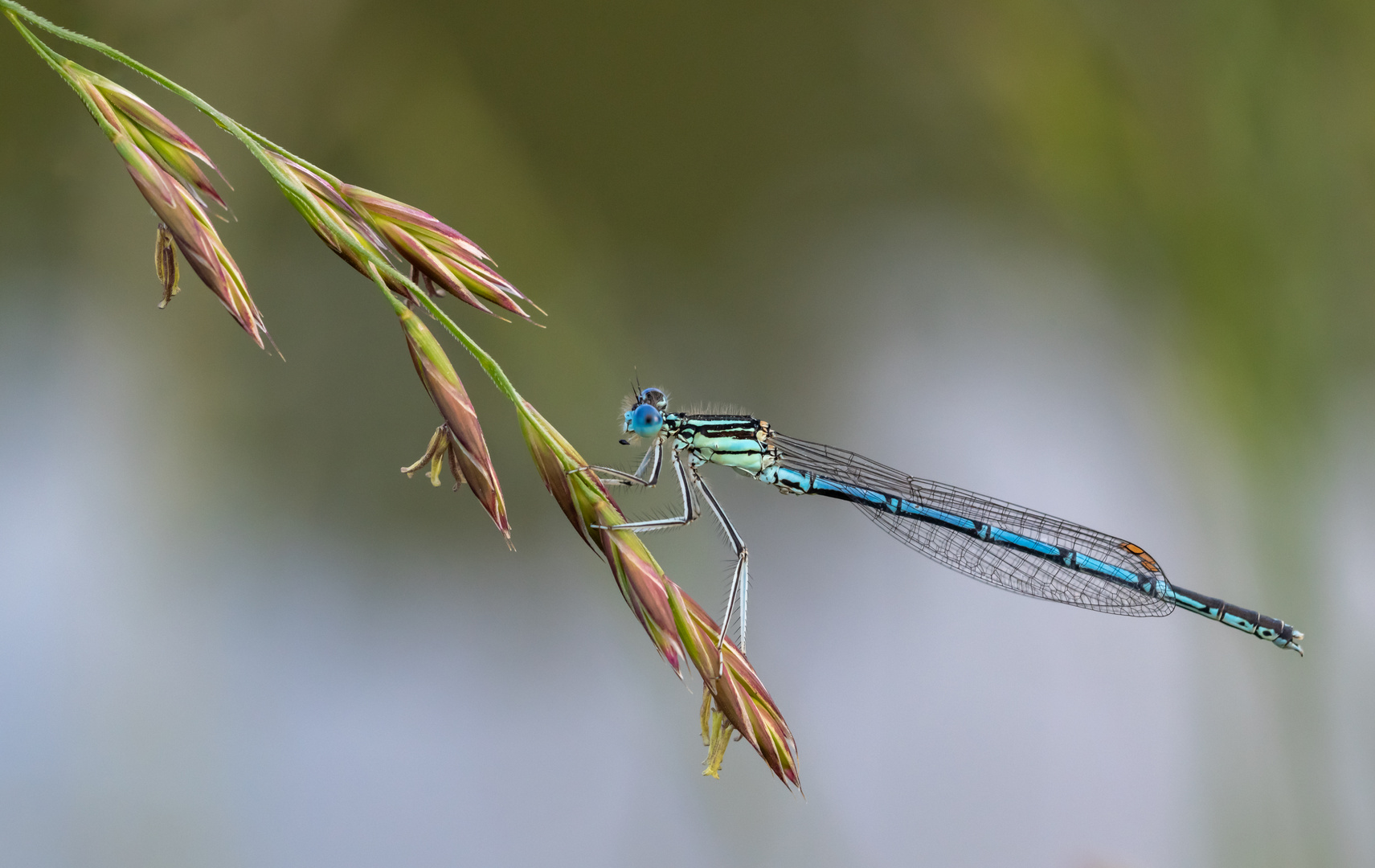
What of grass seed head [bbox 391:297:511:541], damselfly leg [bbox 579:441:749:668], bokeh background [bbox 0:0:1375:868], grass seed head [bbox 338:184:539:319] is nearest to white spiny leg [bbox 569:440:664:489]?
damselfly leg [bbox 579:441:749:668]

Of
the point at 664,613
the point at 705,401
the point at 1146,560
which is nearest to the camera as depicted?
the point at 664,613

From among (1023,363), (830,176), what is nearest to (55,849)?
(830,176)

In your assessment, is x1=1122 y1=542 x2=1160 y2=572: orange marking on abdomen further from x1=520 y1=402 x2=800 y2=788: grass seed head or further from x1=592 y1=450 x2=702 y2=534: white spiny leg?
x1=520 y1=402 x2=800 y2=788: grass seed head

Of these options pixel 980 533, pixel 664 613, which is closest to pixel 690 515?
pixel 664 613

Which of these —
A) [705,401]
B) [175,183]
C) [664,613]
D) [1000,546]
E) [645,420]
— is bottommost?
[664,613]

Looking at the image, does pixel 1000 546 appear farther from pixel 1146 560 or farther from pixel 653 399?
pixel 653 399

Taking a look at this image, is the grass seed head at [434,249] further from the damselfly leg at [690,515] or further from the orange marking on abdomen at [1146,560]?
the orange marking on abdomen at [1146,560]

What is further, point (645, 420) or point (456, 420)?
point (645, 420)

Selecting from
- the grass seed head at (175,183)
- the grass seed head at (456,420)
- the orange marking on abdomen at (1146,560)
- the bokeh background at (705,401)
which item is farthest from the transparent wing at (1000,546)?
the grass seed head at (175,183)
